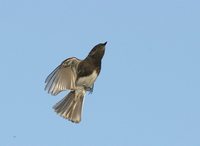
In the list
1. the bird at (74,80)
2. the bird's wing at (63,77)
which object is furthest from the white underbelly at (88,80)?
the bird's wing at (63,77)

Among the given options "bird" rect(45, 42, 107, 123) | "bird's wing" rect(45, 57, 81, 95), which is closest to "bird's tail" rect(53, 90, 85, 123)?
"bird" rect(45, 42, 107, 123)

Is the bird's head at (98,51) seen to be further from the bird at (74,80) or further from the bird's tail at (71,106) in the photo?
the bird's tail at (71,106)

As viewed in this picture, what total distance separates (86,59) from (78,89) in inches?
23.6

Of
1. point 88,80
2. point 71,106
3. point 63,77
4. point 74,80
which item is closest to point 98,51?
point 88,80

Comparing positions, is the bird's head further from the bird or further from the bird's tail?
the bird's tail

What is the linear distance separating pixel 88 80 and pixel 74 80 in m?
0.40

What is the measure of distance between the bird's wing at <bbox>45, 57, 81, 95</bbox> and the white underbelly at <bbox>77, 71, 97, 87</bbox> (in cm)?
18

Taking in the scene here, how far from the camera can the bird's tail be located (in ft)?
31.1

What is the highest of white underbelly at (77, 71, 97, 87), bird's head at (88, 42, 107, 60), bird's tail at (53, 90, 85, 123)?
bird's head at (88, 42, 107, 60)

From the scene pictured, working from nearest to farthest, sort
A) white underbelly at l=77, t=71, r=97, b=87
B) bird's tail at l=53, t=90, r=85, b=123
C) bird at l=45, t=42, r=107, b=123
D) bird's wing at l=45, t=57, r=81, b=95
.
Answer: white underbelly at l=77, t=71, r=97, b=87, bird at l=45, t=42, r=107, b=123, bird's wing at l=45, t=57, r=81, b=95, bird's tail at l=53, t=90, r=85, b=123

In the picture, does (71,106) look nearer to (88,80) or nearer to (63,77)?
(63,77)

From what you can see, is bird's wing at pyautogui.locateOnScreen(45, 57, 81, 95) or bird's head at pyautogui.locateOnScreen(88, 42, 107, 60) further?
bird's wing at pyautogui.locateOnScreen(45, 57, 81, 95)

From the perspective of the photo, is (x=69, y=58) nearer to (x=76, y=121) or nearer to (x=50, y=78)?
(x=50, y=78)

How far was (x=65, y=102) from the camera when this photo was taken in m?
9.88
